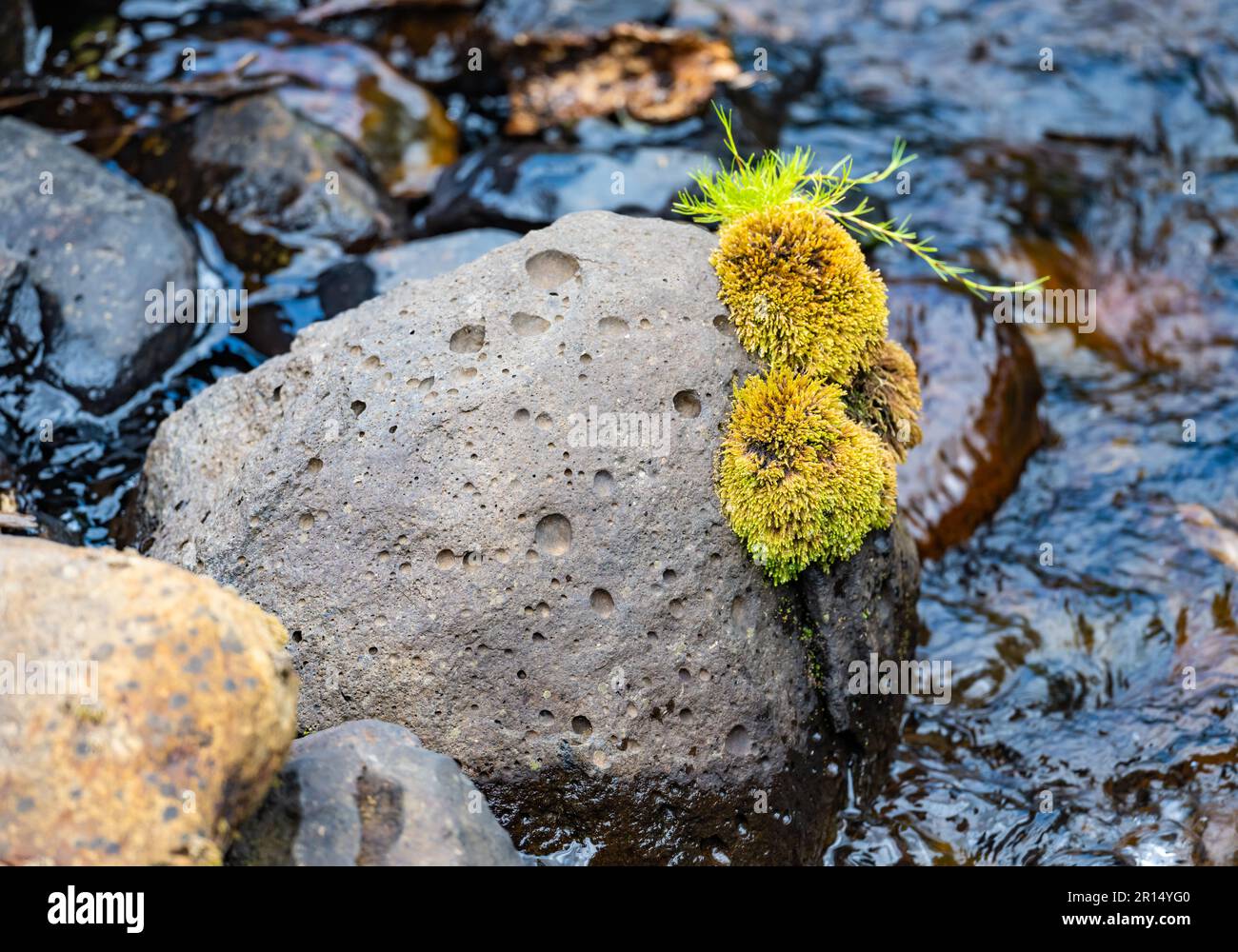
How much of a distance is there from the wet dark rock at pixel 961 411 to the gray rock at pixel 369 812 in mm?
3804

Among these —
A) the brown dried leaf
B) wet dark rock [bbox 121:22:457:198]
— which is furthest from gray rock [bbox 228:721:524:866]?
the brown dried leaf

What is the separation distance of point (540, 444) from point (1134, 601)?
3815 mm

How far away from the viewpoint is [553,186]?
7.77 meters

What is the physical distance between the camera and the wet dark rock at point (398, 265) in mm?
6914

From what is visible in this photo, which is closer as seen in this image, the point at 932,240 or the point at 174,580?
the point at 174,580

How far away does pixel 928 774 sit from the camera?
5465mm

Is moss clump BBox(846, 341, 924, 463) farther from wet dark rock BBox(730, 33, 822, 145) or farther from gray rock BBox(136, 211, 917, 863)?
wet dark rock BBox(730, 33, 822, 145)

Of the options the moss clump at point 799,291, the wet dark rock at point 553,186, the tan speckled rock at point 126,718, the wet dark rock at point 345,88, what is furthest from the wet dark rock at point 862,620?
the wet dark rock at point 345,88

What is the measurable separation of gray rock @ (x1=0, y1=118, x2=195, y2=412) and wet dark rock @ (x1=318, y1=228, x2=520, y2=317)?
2.91ft

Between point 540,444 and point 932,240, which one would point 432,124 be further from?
point 540,444

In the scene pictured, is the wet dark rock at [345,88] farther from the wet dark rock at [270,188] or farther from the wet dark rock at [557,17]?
the wet dark rock at [557,17]

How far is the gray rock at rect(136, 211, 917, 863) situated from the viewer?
439 centimetres

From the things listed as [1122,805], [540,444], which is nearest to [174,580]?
[540,444]
